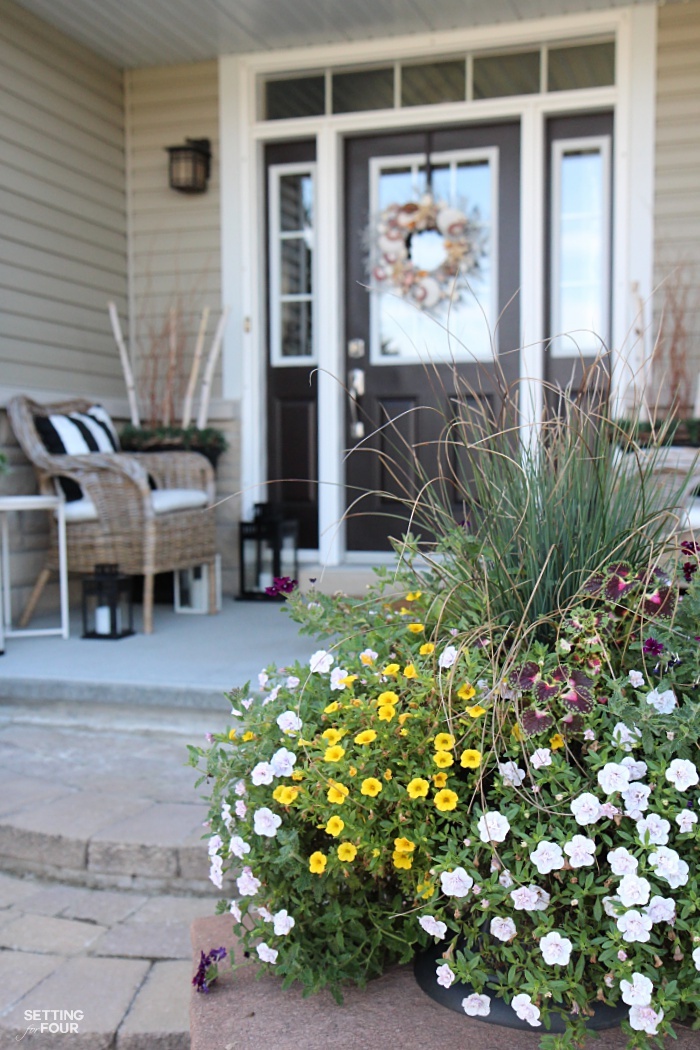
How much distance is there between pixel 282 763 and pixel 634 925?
0.44 m

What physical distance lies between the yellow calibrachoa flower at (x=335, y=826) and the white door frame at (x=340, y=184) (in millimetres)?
2998

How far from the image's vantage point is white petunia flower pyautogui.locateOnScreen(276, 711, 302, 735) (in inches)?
49.5

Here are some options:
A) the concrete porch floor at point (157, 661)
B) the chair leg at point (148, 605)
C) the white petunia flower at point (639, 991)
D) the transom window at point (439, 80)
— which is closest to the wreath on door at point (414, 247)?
the transom window at point (439, 80)

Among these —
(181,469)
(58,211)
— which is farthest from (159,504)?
(58,211)

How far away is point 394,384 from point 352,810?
3.65 metres

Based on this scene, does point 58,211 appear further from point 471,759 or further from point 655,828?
point 655,828

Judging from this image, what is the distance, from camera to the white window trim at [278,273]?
472 centimetres

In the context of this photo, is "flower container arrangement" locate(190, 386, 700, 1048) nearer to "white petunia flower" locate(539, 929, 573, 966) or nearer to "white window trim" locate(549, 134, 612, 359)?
"white petunia flower" locate(539, 929, 573, 966)

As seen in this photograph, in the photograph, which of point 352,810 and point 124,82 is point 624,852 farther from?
point 124,82

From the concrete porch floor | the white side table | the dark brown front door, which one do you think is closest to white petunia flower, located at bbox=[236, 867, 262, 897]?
the concrete porch floor

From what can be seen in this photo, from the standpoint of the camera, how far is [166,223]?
485 cm

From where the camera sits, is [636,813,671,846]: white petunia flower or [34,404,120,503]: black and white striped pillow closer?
[636,813,671,846]: white petunia flower

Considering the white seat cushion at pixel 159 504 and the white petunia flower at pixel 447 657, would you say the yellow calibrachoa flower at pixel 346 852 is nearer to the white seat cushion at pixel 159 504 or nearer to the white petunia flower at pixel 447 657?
the white petunia flower at pixel 447 657

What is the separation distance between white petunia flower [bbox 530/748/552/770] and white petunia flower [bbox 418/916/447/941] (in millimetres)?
211
